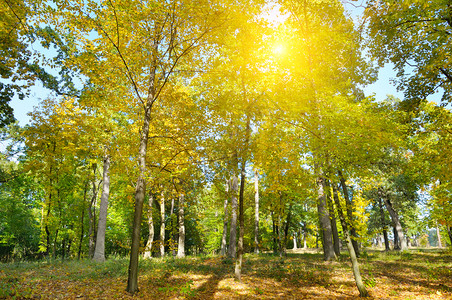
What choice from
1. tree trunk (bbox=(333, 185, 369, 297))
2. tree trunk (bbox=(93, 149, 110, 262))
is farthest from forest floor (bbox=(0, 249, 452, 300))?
tree trunk (bbox=(93, 149, 110, 262))

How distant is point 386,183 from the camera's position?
21672 mm

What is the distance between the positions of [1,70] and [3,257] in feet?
129

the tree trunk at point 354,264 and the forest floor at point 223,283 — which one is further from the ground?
the tree trunk at point 354,264

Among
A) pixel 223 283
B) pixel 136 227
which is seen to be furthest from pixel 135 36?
pixel 223 283

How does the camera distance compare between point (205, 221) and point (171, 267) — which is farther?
point (205, 221)

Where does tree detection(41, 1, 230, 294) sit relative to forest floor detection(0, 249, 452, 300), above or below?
above

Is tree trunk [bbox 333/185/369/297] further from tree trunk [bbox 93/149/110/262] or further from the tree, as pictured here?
tree trunk [bbox 93/149/110/262]

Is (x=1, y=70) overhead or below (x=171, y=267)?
overhead

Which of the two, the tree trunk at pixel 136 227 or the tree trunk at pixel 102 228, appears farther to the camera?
the tree trunk at pixel 102 228

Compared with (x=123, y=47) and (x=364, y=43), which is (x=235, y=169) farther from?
(x=364, y=43)

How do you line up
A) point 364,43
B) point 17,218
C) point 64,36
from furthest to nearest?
point 17,218 < point 364,43 < point 64,36

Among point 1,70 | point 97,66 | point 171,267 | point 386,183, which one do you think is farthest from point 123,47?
point 386,183

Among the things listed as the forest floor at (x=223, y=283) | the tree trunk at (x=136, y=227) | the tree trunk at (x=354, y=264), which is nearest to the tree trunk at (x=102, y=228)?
the forest floor at (x=223, y=283)

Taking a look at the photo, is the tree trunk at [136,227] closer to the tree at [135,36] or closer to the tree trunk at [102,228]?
the tree at [135,36]
